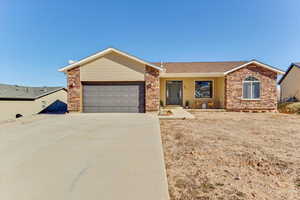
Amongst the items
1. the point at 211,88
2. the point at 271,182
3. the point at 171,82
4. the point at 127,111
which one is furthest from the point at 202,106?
the point at 271,182

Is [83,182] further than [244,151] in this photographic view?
No

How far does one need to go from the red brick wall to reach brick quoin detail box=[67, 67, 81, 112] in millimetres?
10941

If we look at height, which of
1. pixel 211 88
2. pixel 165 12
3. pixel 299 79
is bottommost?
pixel 211 88

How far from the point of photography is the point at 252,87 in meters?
10.0

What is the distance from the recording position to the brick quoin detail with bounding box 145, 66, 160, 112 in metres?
9.26

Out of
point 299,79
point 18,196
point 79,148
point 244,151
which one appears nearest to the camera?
point 18,196

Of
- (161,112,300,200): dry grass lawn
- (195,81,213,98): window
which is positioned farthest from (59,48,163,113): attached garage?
(161,112,300,200): dry grass lawn

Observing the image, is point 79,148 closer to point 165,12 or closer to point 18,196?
point 18,196

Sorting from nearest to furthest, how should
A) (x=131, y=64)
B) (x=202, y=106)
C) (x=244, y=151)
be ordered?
(x=244, y=151) < (x=131, y=64) < (x=202, y=106)

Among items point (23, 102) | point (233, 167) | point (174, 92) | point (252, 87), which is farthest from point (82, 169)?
point (23, 102)

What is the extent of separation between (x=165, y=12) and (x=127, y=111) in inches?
309

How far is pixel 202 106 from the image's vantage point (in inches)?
448

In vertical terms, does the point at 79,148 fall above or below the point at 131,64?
below

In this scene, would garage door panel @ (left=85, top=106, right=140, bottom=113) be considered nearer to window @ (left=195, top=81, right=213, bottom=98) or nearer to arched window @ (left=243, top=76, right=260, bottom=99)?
window @ (left=195, top=81, right=213, bottom=98)
